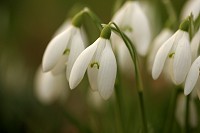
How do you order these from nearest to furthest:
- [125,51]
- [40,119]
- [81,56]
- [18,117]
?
[81,56] → [125,51] → [18,117] → [40,119]

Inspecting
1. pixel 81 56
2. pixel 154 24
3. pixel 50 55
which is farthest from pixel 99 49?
pixel 154 24

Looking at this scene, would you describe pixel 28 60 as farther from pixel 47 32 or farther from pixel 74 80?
pixel 74 80

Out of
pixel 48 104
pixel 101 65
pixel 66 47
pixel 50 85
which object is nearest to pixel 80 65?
pixel 101 65


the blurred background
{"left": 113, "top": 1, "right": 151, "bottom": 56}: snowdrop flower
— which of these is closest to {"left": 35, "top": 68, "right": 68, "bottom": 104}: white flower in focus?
the blurred background

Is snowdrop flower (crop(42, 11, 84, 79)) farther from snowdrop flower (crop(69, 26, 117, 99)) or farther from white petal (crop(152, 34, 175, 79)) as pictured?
white petal (crop(152, 34, 175, 79))

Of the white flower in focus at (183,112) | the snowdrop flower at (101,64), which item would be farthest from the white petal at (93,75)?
the white flower in focus at (183,112)

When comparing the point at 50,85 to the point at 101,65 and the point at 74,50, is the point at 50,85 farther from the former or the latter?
the point at 101,65
